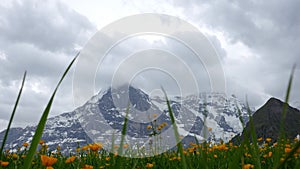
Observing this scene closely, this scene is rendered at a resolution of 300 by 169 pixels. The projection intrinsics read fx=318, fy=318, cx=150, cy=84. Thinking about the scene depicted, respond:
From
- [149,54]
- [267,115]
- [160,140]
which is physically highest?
[267,115]

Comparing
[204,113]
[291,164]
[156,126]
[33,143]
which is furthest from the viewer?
[156,126]

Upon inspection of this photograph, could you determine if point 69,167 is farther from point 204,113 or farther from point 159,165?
point 204,113

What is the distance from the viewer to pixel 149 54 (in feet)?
9.59

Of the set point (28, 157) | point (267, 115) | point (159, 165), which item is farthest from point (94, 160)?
point (267, 115)

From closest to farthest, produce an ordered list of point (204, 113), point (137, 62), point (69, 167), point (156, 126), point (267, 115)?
point (204, 113)
point (137, 62)
point (69, 167)
point (156, 126)
point (267, 115)

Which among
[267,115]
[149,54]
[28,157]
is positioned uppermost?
[267,115]

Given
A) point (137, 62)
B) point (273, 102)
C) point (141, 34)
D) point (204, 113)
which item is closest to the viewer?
point (204, 113)

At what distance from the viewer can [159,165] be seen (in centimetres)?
438

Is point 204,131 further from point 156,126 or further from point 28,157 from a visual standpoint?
point 156,126

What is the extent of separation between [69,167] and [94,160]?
53 cm

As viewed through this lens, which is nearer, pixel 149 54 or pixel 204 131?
pixel 204 131

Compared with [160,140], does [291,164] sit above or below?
below

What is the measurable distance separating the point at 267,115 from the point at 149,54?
440ft

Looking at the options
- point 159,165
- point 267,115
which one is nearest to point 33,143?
point 159,165
